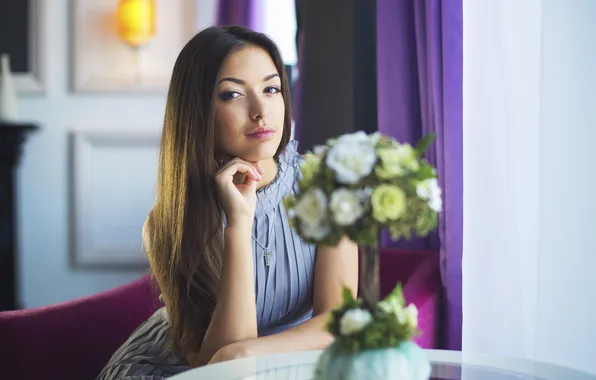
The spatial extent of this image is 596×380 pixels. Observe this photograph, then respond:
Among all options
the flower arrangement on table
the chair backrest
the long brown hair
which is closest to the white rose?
the flower arrangement on table

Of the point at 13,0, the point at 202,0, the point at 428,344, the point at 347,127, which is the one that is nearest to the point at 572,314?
the point at 428,344

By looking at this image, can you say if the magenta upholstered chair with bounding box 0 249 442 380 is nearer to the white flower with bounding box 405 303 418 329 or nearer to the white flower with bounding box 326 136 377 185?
the white flower with bounding box 405 303 418 329

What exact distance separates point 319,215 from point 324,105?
1.99 m

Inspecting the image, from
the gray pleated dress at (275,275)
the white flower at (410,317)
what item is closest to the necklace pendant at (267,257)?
the gray pleated dress at (275,275)

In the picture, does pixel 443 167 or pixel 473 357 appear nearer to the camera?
pixel 473 357

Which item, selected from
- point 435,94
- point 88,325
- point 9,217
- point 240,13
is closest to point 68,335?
point 88,325

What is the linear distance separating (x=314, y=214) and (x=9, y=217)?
353 cm

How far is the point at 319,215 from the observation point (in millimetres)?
928

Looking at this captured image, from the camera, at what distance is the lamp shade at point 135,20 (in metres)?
4.05

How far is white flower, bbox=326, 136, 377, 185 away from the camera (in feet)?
3.03

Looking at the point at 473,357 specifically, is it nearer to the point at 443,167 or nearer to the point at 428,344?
the point at 428,344

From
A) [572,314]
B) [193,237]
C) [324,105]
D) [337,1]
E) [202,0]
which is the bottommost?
[572,314]

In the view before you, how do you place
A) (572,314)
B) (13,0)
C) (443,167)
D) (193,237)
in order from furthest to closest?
(13,0)
(443,167)
(193,237)
(572,314)

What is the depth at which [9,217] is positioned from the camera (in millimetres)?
4133
